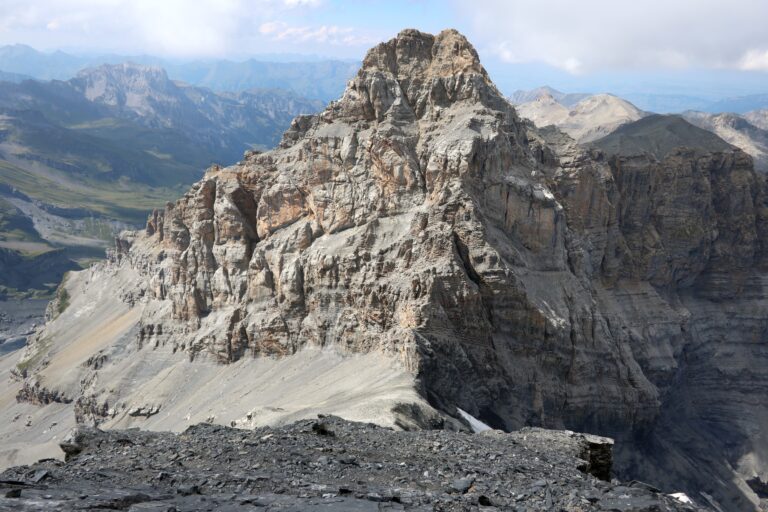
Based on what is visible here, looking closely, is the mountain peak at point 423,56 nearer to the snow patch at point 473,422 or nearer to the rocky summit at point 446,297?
the rocky summit at point 446,297

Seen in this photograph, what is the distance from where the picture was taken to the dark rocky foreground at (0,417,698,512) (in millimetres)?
21094

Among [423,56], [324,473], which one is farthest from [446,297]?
[324,473]

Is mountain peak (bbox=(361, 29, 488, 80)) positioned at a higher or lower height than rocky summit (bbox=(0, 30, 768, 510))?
higher

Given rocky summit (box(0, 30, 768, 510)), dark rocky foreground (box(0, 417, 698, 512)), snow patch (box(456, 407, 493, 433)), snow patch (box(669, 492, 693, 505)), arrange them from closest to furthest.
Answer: dark rocky foreground (box(0, 417, 698, 512))
snow patch (box(669, 492, 693, 505))
snow patch (box(456, 407, 493, 433))
rocky summit (box(0, 30, 768, 510))

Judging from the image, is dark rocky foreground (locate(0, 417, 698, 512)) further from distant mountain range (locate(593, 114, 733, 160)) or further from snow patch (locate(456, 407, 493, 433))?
distant mountain range (locate(593, 114, 733, 160))

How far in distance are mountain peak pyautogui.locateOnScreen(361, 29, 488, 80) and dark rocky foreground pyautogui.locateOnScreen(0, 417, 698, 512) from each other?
4862cm

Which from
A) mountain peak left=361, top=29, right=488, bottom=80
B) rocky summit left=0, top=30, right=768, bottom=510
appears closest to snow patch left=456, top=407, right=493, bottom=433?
rocky summit left=0, top=30, right=768, bottom=510

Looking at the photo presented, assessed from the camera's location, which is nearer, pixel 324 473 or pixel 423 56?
pixel 324 473

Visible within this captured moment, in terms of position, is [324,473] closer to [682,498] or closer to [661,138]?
[682,498]

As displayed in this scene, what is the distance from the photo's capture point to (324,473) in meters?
26.3

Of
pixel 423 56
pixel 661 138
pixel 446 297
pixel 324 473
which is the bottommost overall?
pixel 324 473

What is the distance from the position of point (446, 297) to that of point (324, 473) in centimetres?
3599

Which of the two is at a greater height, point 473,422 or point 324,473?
point 324,473

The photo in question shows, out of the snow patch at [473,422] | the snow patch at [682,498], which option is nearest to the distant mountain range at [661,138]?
the snow patch at [473,422]
